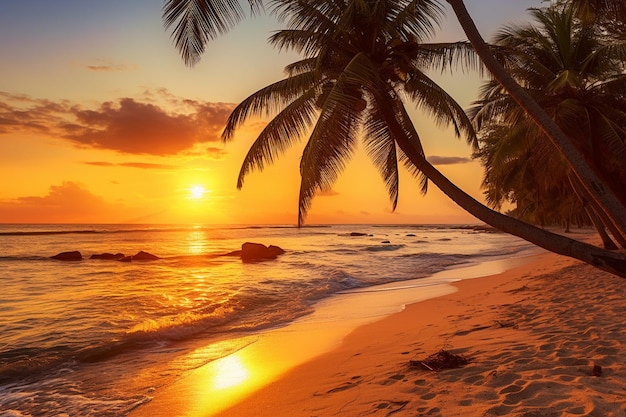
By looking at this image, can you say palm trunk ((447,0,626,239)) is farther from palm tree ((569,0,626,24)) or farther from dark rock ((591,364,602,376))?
palm tree ((569,0,626,24))

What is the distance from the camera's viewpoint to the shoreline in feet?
16.1

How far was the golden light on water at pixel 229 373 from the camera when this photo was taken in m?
5.54

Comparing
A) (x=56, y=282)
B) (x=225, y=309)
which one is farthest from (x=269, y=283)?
(x=56, y=282)

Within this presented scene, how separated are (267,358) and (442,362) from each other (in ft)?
9.78

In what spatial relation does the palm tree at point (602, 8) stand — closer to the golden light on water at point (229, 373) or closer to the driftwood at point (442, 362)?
the driftwood at point (442, 362)

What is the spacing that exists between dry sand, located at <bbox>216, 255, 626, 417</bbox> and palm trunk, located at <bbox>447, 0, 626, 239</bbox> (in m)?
1.68

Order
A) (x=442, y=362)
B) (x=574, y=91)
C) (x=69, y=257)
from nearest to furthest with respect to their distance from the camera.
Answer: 1. (x=442, y=362)
2. (x=574, y=91)
3. (x=69, y=257)

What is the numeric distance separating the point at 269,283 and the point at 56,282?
8.59 meters

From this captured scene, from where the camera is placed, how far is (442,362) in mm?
4805

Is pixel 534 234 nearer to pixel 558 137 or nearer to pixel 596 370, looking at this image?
pixel 558 137

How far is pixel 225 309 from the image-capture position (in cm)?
1124

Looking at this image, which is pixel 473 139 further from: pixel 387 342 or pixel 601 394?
pixel 601 394

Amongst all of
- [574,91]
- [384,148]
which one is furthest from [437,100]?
[574,91]

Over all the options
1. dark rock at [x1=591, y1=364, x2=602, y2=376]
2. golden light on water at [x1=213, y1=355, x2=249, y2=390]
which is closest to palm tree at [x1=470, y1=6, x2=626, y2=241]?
dark rock at [x1=591, y1=364, x2=602, y2=376]
